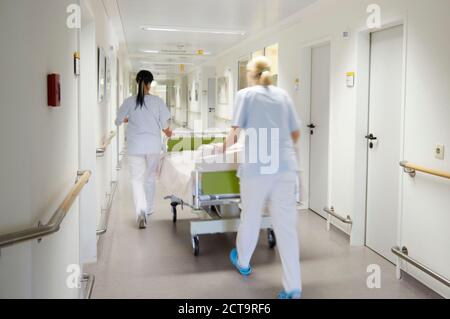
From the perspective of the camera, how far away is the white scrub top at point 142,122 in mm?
5129

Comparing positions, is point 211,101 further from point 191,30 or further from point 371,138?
point 371,138

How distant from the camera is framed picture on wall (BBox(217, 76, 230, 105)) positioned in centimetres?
1179

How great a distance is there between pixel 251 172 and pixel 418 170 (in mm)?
1333

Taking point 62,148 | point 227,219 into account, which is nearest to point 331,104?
point 227,219

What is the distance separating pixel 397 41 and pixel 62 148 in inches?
124

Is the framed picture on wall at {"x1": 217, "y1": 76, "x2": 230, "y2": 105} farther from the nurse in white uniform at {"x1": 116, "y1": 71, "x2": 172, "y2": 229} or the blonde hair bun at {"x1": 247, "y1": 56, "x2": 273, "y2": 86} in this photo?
the blonde hair bun at {"x1": 247, "y1": 56, "x2": 273, "y2": 86}

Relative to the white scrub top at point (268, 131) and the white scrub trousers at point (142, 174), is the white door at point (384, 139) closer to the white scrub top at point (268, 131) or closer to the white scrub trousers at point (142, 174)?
the white scrub top at point (268, 131)

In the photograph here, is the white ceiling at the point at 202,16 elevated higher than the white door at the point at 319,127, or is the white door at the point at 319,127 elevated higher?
the white ceiling at the point at 202,16

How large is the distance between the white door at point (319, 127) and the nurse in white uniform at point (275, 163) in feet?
8.55

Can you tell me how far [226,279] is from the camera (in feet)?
12.4

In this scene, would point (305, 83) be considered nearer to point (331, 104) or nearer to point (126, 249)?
point (331, 104)

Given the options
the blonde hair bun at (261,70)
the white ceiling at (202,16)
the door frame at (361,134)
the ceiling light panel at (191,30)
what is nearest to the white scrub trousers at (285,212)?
the blonde hair bun at (261,70)

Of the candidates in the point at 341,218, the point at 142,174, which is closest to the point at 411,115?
the point at 341,218

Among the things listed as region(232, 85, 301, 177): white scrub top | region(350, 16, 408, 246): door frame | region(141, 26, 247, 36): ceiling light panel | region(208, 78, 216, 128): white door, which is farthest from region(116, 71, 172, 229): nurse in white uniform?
region(208, 78, 216, 128): white door
